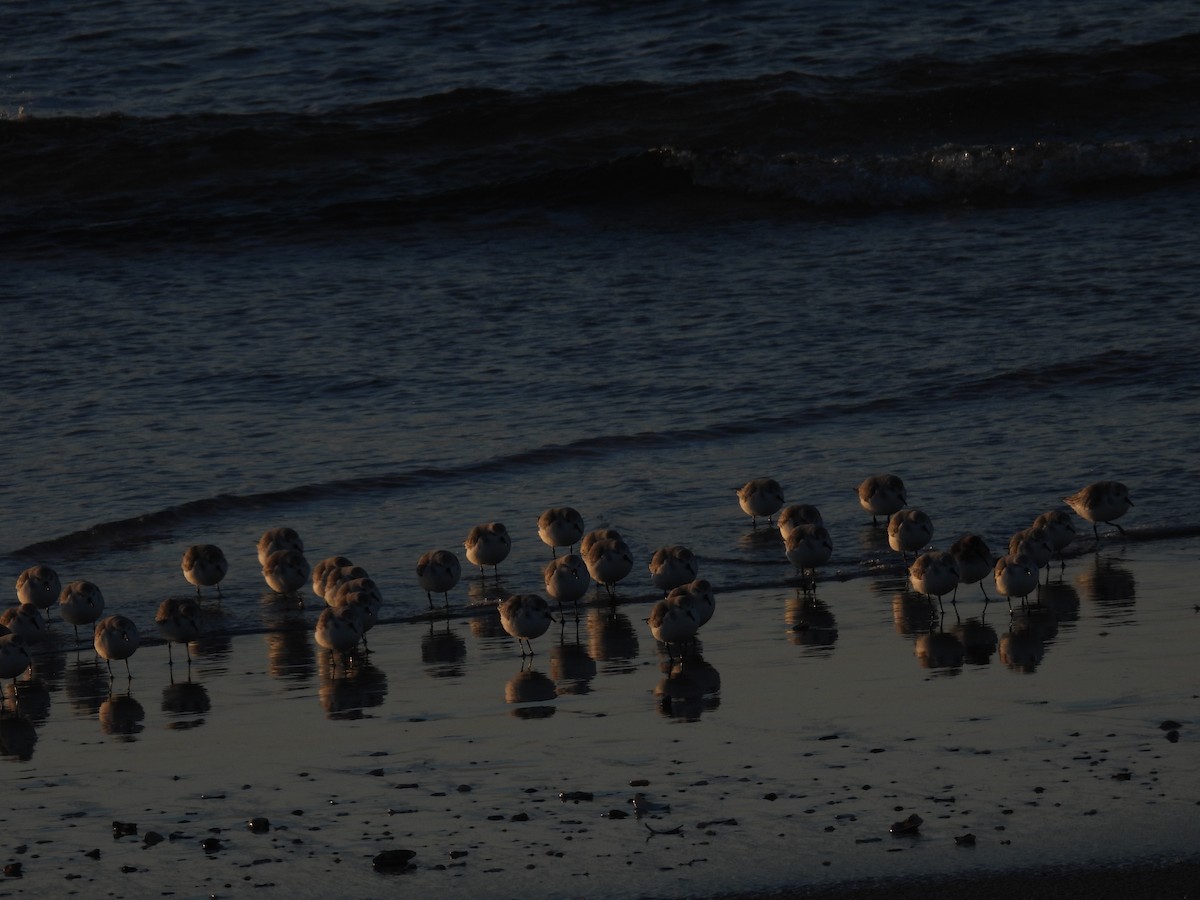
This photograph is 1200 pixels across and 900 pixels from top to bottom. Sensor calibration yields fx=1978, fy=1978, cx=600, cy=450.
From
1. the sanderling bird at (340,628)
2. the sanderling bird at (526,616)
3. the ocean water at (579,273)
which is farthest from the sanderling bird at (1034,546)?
the sanderling bird at (340,628)

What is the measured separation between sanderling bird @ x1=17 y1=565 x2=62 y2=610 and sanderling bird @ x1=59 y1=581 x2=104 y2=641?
0.33m

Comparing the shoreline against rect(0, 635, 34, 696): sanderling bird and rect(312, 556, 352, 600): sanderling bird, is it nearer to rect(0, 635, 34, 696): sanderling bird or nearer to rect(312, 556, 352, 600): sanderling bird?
rect(0, 635, 34, 696): sanderling bird

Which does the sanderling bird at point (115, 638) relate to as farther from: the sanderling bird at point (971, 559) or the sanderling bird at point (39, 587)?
the sanderling bird at point (971, 559)

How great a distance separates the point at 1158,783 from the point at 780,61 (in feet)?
74.8

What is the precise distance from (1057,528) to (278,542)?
16.8 ft

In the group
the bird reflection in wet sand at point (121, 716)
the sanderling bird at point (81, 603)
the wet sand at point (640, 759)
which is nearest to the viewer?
A: the wet sand at point (640, 759)

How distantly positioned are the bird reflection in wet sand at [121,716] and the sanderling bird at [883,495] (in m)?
5.47

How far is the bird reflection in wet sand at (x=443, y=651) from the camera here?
11.2 m

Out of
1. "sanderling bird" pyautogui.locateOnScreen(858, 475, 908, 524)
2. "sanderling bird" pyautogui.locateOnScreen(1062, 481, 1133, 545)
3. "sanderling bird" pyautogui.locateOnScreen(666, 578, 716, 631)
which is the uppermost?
"sanderling bird" pyautogui.locateOnScreen(858, 475, 908, 524)

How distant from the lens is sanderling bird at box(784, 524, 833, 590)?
12.6 metres

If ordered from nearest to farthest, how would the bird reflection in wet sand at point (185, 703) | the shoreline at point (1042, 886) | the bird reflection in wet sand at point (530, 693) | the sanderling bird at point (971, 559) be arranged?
the shoreline at point (1042, 886), the bird reflection in wet sand at point (530, 693), the bird reflection in wet sand at point (185, 703), the sanderling bird at point (971, 559)

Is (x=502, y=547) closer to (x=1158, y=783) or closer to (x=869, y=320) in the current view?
(x=1158, y=783)

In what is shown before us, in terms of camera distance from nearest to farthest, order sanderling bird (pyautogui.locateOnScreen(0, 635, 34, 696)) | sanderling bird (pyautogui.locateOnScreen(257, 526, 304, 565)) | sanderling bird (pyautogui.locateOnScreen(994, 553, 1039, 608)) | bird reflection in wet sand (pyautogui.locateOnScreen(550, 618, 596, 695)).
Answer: bird reflection in wet sand (pyautogui.locateOnScreen(550, 618, 596, 695))
sanderling bird (pyautogui.locateOnScreen(0, 635, 34, 696))
sanderling bird (pyautogui.locateOnScreen(994, 553, 1039, 608))
sanderling bird (pyautogui.locateOnScreen(257, 526, 304, 565))

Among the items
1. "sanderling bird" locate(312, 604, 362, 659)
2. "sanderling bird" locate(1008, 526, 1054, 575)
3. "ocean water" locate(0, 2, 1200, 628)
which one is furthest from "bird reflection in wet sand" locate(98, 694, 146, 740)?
"sanderling bird" locate(1008, 526, 1054, 575)
